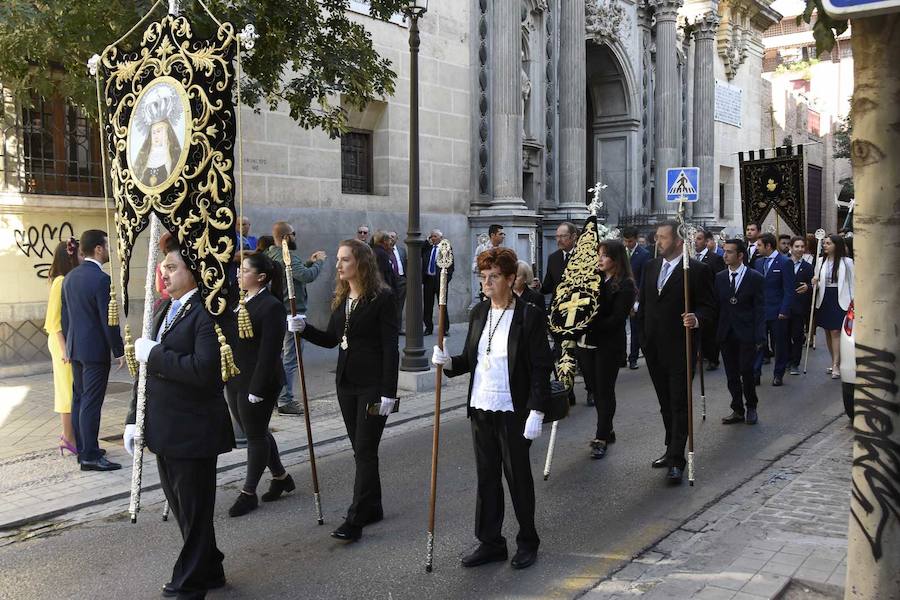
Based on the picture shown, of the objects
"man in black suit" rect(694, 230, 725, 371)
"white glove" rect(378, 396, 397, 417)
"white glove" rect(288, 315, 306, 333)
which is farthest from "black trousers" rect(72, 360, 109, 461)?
"man in black suit" rect(694, 230, 725, 371)

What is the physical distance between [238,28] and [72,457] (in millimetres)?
4649

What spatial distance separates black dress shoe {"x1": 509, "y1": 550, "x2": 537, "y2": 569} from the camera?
204 inches

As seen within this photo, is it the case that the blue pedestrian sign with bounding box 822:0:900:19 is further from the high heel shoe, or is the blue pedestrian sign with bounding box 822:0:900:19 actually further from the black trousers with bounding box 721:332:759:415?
the high heel shoe

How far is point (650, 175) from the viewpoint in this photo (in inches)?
1125

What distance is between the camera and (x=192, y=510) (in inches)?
177

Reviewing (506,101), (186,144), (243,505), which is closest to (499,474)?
(243,505)

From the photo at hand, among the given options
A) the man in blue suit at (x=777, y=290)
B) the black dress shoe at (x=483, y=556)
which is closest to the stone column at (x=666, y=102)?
the man in blue suit at (x=777, y=290)

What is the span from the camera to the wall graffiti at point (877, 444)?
3767 millimetres

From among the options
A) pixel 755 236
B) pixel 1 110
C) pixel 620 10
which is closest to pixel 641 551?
pixel 1 110

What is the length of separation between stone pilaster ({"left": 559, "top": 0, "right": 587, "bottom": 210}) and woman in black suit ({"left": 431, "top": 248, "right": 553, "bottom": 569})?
17646mm

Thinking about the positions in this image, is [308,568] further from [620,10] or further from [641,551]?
[620,10]

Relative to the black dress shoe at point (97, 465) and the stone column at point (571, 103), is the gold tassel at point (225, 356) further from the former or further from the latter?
the stone column at point (571, 103)

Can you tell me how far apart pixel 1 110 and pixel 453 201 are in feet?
33.8

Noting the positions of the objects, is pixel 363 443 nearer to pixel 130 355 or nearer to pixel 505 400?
pixel 505 400
